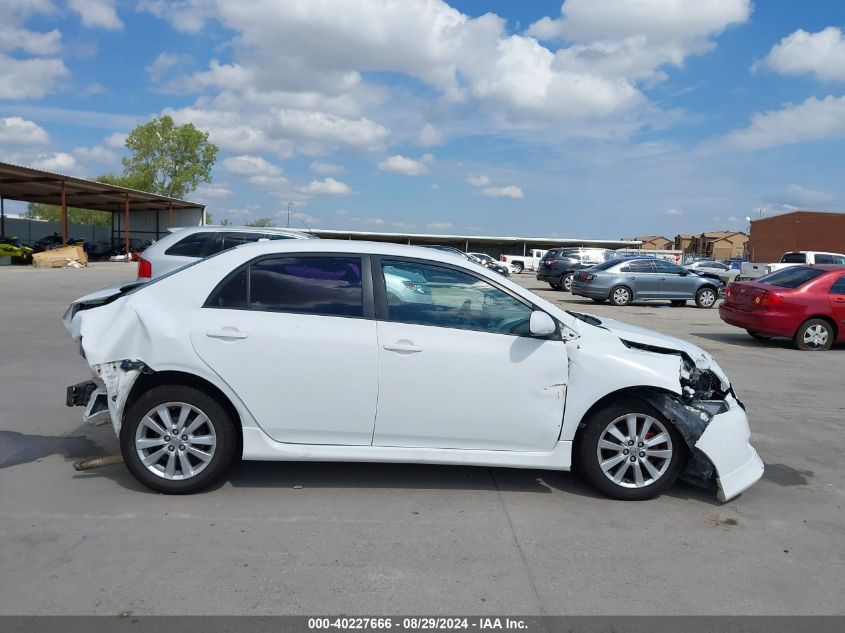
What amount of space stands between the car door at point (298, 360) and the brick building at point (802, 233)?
216ft

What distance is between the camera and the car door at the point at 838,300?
11.2 meters

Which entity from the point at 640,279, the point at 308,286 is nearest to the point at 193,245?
the point at 308,286

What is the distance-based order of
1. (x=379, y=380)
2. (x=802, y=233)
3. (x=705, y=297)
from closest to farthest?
(x=379, y=380)
(x=705, y=297)
(x=802, y=233)

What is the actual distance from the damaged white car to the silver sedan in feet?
55.4

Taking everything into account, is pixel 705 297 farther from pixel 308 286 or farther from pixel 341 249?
pixel 308 286

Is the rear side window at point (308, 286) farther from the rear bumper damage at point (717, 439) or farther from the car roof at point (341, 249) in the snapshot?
the rear bumper damage at point (717, 439)

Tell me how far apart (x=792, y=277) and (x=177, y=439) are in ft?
36.0

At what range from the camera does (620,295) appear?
2105cm

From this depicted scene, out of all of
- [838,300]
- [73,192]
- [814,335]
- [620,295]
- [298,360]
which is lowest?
[814,335]

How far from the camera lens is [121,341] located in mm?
4309

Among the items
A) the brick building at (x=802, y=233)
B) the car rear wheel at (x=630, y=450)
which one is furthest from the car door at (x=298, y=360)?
the brick building at (x=802, y=233)

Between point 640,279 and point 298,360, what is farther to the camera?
point 640,279

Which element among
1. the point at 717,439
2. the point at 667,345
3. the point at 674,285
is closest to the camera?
the point at 717,439
